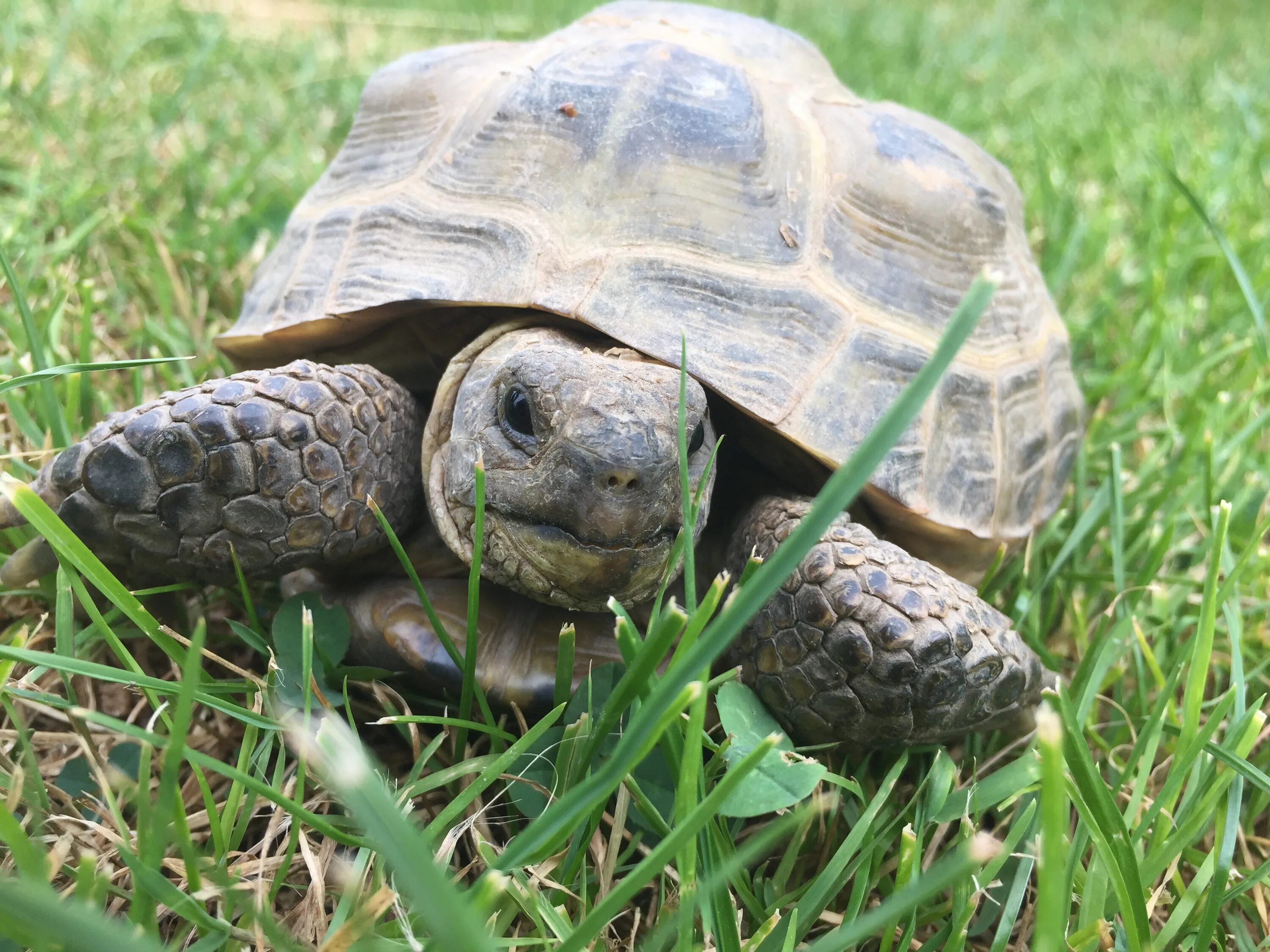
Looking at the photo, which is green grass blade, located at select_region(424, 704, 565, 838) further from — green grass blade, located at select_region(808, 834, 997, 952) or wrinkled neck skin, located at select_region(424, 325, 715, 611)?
green grass blade, located at select_region(808, 834, 997, 952)

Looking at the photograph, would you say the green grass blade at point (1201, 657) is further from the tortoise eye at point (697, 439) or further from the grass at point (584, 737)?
the tortoise eye at point (697, 439)

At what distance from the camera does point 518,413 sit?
1.47 metres

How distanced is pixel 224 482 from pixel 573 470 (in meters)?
0.59

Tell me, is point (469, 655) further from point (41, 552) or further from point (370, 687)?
point (41, 552)

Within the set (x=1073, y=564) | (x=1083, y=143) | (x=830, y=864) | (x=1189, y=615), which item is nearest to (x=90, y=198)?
(x=830, y=864)

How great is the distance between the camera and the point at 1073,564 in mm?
2207

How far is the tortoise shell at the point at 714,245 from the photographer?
1681mm

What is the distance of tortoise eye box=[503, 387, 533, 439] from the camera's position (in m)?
1.45

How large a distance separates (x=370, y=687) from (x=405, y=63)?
5.50 feet

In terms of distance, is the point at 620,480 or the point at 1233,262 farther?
the point at 1233,262

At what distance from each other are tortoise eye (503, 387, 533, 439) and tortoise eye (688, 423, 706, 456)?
0.90 ft

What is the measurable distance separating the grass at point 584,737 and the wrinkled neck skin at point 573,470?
0.83ft

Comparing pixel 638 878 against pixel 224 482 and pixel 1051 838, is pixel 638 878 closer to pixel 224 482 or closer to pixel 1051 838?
pixel 1051 838

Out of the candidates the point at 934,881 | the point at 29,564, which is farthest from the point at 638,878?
the point at 29,564
